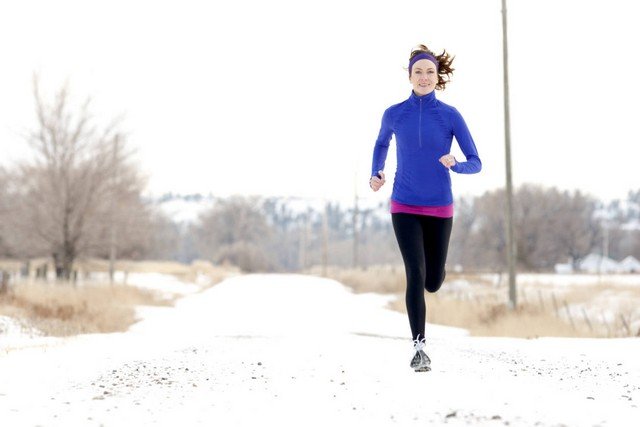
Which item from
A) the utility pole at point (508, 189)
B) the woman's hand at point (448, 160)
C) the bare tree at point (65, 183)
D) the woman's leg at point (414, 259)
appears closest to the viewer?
the woman's hand at point (448, 160)

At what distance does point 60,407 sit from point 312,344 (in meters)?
3.36

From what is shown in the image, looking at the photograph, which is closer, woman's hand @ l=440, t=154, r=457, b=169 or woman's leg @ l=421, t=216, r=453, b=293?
woman's hand @ l=440, t=154, r=457, b=169

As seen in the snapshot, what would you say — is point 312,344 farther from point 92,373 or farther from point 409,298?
point 92,373

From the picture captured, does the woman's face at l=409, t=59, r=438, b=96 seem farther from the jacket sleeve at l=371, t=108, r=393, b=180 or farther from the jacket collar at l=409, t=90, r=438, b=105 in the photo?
the jacket sleeve at l=371, t=108, r=393, b=180

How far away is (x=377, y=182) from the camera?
17.6ft

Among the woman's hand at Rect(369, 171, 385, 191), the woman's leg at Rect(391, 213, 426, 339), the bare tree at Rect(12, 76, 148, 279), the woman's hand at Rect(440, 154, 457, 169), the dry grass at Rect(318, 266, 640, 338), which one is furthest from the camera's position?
the bare tree at Rect(12, 76, 148, 279)

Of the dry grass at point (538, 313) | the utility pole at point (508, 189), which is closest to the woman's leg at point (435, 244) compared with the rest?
the dry grass at point (538, 313)

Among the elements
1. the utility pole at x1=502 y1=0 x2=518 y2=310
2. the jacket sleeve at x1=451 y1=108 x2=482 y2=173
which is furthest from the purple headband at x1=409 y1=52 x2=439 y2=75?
the utility pole at x1=502 y1=0 x2=518 y2=310

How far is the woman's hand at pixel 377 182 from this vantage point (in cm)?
538

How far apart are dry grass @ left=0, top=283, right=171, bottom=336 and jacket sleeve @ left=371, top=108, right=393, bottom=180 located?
267 inches

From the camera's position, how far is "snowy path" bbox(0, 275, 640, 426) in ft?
12.2

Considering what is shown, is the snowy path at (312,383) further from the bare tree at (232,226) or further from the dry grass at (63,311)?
the bare tree at (232,226)

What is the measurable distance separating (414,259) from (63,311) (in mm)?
10159

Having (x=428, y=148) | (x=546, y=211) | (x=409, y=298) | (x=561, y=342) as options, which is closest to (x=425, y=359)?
(x=409, y=298)
